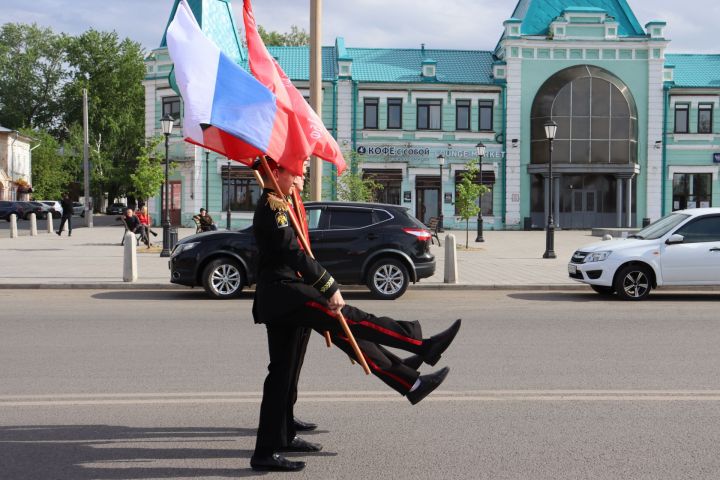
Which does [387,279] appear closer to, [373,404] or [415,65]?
[373,404]

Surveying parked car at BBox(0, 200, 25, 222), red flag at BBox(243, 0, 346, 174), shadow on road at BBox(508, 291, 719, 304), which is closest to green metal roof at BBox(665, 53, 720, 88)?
shadow on road at BBox(508, 291, 719, 304)

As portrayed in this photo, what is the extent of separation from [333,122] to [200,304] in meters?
32.5

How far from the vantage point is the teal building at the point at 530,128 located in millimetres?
44156

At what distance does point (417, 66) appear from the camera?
46.0m

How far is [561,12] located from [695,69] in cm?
883

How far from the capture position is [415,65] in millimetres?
46125

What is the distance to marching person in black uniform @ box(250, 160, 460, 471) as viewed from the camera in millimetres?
4656

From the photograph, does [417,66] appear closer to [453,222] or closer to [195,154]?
[453,222]

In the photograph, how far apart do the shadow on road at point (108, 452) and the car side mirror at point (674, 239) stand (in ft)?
34.0

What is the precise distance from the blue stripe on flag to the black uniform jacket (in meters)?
0.38

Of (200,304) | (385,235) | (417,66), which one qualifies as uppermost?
(417,66)

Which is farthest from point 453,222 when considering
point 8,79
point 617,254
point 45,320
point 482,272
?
point 8,79

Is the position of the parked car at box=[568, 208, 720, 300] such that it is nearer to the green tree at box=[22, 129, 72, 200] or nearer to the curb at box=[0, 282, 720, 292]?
the curb at box=[0, 282, 720, 292]

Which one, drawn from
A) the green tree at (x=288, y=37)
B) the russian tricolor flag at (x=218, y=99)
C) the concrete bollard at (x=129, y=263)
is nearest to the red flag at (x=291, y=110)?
the russian tricolor flag at (x=218, y=99)
